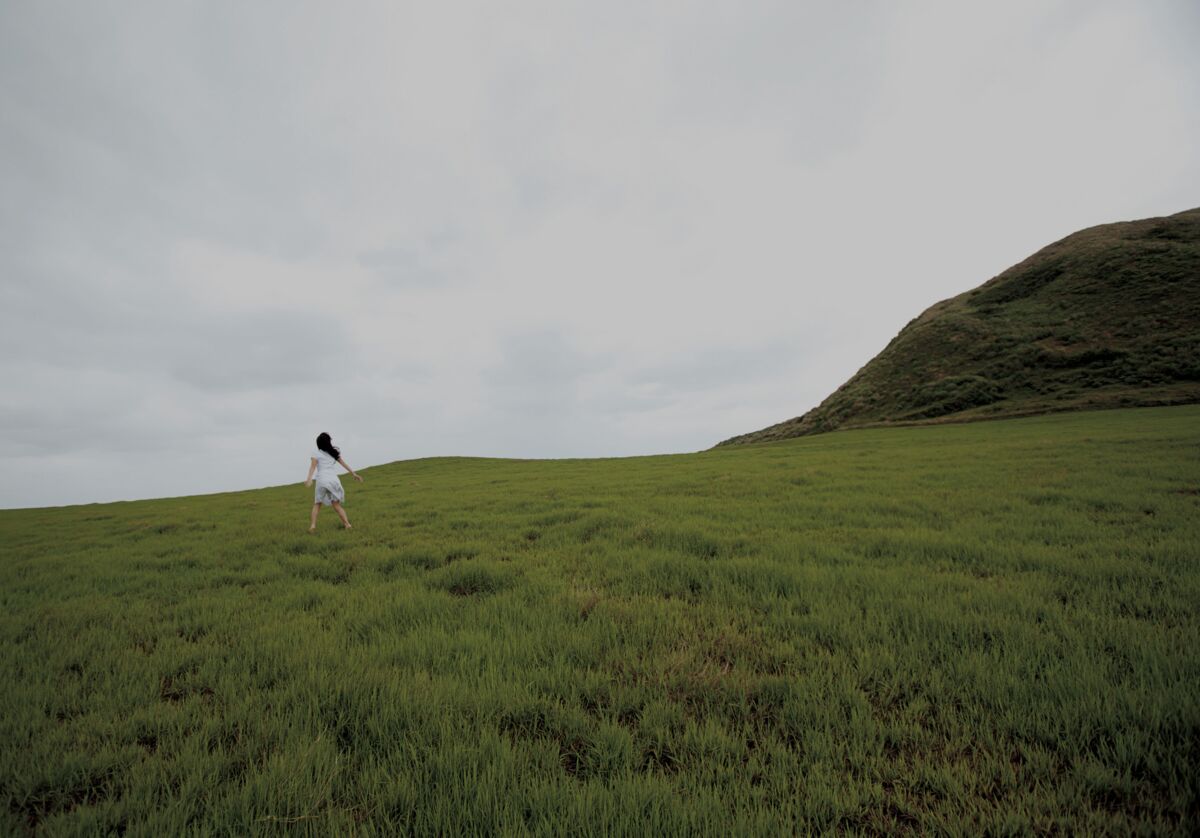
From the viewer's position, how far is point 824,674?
11.3 ft

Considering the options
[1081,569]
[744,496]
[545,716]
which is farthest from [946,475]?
[545,716]

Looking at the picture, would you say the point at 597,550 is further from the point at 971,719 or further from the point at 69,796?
the point at 69,796

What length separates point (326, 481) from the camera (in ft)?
35.5

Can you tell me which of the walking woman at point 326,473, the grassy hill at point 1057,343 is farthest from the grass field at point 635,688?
the grassy hill at point 1057,343

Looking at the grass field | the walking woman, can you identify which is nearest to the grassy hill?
the grass field

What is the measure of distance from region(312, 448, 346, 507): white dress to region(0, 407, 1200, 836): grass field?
3.52 m

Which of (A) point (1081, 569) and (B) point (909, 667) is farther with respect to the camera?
(A) point (1081, 569)

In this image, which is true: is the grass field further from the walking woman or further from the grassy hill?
the grassy hill

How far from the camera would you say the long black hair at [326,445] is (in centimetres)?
1084

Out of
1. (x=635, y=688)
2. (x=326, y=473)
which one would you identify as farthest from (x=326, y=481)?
(x=635, y=688)

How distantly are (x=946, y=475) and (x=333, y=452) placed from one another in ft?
54.1

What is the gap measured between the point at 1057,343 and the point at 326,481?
67.4 meters

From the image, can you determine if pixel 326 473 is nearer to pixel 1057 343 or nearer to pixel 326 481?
pixel 326 481

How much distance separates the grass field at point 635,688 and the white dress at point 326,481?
3.52 m
